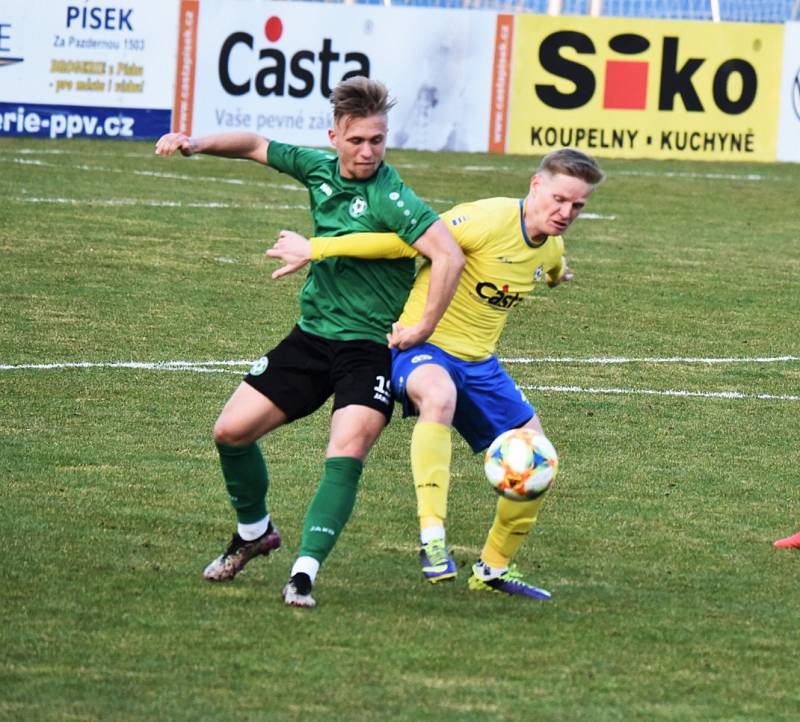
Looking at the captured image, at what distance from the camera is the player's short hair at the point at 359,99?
6625 mm

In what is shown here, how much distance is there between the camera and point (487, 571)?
698 cm

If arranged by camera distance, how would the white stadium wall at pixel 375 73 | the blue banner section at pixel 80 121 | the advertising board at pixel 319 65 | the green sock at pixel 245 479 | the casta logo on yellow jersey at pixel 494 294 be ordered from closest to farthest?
the green sock at pixel 245 479, the casta logo on yellow jersey at pixel 494 294, the white stadium wall at pixel 375 73, the blue banner section at pixel 80 121, the advertising board at pixel 319 65

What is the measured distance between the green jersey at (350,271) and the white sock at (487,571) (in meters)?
0.93

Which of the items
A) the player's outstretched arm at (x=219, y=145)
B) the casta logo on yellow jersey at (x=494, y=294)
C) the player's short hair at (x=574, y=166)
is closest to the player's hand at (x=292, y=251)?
the player's outstretched arm at (x=219, y=145)

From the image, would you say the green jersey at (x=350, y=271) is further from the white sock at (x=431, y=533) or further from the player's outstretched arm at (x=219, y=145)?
the white sock at (x=431, y=533)

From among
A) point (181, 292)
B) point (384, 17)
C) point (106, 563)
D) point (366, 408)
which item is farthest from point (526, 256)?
point (384, 17)

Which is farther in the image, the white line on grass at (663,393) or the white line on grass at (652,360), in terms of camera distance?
the white line on grass at (652,360)

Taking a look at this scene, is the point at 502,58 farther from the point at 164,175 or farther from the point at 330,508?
the point at 330,508

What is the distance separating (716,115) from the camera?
27016 millimetres

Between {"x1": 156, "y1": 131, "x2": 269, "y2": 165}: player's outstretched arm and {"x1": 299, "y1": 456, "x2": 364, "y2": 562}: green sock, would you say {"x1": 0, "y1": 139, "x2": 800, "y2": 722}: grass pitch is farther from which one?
{"x1": 156, "y1": 131, "x2": 269, "y2": 165}: player's outstretched arm

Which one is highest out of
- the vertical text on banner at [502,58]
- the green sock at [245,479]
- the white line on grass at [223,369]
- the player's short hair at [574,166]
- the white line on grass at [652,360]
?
the vertical text on banner at [502,58]

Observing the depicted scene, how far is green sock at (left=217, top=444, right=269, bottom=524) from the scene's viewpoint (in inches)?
273

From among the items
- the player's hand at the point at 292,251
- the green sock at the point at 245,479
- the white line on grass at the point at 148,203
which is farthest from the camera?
the white line on grass at the point at 148,203

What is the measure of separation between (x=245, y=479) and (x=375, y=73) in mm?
19060
